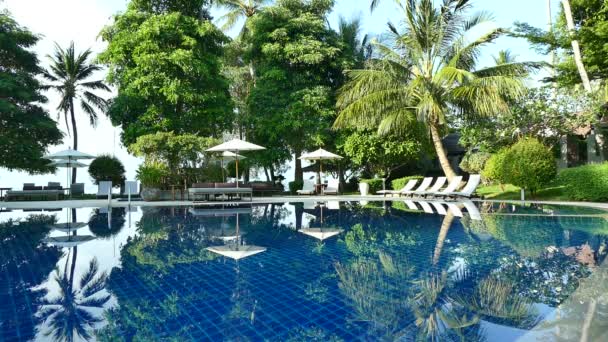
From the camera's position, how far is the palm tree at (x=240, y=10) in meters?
26.4

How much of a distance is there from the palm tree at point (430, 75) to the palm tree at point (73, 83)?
1741 centimetres

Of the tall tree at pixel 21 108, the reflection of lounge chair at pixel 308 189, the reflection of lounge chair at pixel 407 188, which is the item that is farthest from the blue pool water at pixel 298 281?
the tall tree at pixel 21 108

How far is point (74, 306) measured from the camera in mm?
4082

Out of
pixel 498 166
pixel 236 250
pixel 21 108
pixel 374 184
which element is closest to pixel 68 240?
pixel 236 250

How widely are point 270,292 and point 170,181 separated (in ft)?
A: 53.3

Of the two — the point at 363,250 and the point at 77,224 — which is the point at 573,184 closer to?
the point at 363,250

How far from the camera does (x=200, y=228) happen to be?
9641mm

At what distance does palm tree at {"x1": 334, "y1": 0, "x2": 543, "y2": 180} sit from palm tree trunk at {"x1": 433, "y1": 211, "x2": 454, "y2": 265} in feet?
22.6

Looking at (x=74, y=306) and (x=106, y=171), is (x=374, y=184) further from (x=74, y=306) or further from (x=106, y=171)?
(x=74, y=306)

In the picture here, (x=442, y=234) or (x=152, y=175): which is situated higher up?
(x=152, y=175)

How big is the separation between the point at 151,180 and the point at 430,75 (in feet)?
45.1

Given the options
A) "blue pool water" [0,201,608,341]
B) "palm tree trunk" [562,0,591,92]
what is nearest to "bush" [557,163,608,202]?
"palm tree trunk" [562,0,591,92]

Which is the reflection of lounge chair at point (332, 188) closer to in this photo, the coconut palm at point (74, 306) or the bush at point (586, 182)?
the bush at point (586, 182)

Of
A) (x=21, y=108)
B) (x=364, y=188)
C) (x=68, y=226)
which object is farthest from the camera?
(x=21, y=108)
